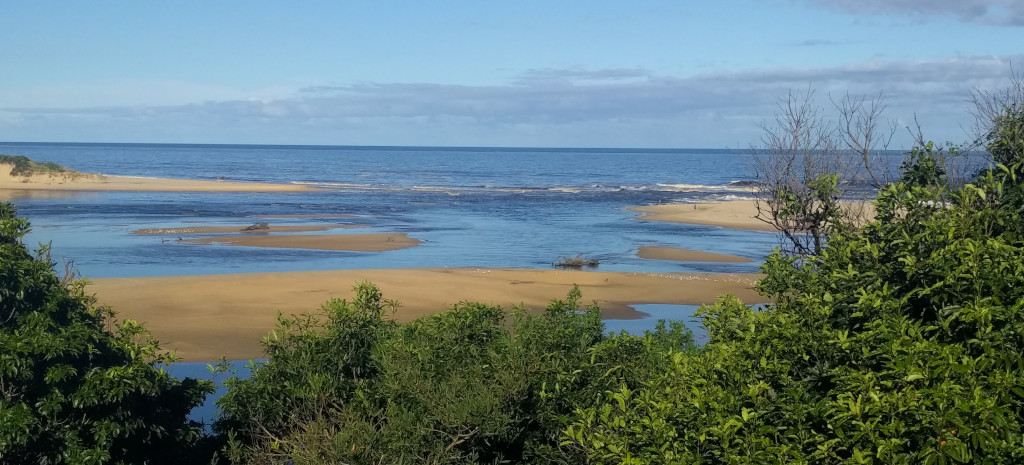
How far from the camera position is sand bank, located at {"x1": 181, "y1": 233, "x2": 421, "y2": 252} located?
117ft

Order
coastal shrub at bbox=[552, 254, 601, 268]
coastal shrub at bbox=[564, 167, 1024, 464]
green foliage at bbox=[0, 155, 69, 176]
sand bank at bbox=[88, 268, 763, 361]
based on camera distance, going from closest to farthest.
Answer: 1. coastal shrub at bbox=[564, 167, 1024, 464]
2. sand bank at bbox=[88, 268, 763, 361]
3. coastal shrub at bbox=[552, 254, 601, 268]
4. green foliage at bbox=[0, 155, 69, 176]

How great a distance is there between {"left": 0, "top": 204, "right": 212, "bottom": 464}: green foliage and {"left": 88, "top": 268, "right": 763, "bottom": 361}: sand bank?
8312 mm

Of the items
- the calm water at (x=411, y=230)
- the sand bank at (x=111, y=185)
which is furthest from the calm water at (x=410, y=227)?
the sand bank at (x=111, y=185)

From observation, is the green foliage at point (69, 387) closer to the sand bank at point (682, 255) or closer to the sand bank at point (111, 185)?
the sand bank at point (682, 255)

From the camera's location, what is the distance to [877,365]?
520 centimetres

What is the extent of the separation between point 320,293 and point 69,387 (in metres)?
16.1

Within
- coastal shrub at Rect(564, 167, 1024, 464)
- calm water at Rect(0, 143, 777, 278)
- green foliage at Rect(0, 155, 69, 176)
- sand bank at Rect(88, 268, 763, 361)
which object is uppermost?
coastal shrub at Rect(564, 167, 1024, 464)

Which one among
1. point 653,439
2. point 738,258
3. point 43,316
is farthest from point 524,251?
point 653,439

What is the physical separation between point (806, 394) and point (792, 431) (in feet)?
0.84

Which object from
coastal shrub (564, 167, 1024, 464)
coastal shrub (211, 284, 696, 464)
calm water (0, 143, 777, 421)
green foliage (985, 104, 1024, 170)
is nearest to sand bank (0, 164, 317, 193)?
calm water (0, 143, 777, 421)

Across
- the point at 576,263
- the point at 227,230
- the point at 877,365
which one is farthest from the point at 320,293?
the point at 877,365

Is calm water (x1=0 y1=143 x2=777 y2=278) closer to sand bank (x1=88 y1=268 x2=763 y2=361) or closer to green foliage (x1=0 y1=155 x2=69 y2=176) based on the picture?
sand bank (x1=88 y1=268 x2=763 y2=361)

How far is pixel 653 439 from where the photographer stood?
541 centimetres

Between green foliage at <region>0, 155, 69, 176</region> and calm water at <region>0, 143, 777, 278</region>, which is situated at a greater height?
green foliage at <region>0, 155, 69, 176</region>
